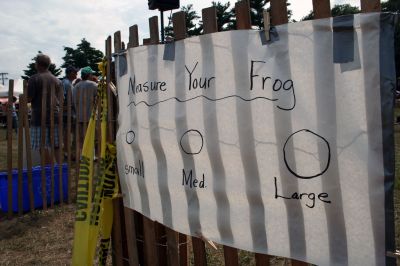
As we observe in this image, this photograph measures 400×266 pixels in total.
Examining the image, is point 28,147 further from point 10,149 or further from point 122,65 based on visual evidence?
point 122,65

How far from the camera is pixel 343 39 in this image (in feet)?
5.13

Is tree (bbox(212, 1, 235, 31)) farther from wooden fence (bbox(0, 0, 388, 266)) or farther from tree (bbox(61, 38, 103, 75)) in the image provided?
tree (bbox(61, 38, 103, 75))

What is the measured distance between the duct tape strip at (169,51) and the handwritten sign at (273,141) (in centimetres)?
3

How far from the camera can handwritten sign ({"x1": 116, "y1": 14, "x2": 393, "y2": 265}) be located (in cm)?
157

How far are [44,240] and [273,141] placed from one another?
309 centimetres

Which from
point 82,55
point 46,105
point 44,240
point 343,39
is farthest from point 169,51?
point 82,55

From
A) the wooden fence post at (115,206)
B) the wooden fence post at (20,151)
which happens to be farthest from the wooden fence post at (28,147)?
the wooden fence post at (115,206)

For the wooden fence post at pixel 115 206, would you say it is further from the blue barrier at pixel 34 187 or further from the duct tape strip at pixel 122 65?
the blue barrier at pixel 34 187

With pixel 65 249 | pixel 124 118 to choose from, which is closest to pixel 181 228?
pixel 124 118

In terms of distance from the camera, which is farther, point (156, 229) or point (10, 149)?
point (10, 149)

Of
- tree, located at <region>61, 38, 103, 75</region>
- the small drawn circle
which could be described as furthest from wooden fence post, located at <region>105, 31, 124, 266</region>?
tree, located at <region>61, 38, 103, 75</region>

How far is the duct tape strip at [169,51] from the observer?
87.0 inches

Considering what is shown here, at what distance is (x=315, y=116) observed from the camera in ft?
5.45

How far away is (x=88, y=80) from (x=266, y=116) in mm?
5448
